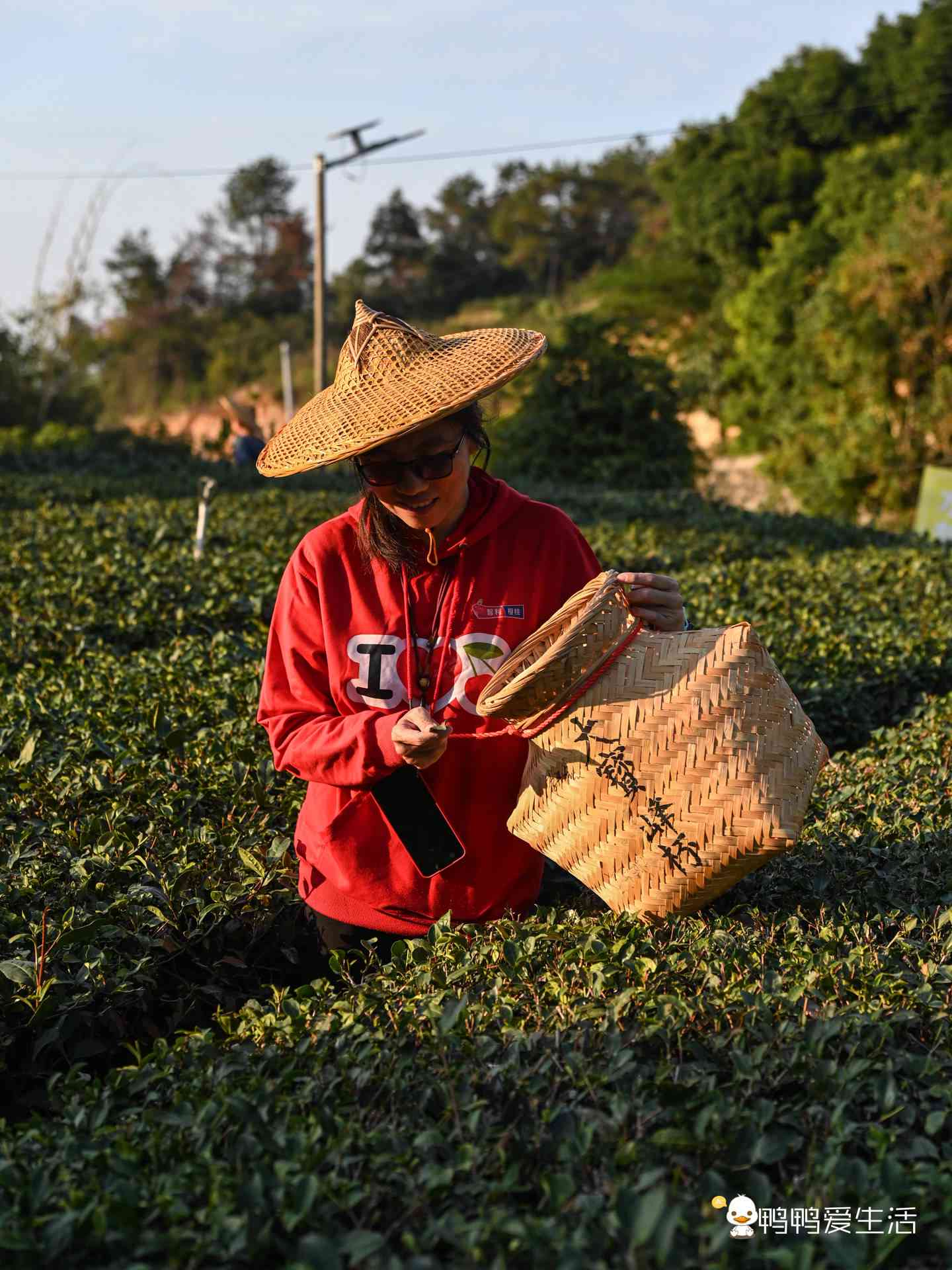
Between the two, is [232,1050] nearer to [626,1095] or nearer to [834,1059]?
[626,1095]

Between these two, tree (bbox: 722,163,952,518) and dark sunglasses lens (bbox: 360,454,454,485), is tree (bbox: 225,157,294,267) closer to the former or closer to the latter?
tree (bbox: 722,163,952,518)

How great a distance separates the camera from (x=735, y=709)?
77.8 inches

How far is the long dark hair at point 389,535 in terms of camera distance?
2.42 m

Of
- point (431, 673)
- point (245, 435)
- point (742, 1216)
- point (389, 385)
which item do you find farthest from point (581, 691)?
point (245, 435)

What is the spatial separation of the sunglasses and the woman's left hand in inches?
15.2

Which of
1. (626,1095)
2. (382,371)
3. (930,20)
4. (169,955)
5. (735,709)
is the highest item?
(930,20)

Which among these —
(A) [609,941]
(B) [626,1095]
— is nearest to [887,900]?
(A) [609,941]

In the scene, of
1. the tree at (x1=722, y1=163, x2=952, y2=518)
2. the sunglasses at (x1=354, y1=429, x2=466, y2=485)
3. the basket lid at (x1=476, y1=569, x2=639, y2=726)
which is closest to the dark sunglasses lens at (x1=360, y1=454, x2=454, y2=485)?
the sunglasses at (x1=354, y1=429, x2=466, y2=485)

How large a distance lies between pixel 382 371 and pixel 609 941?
45.6 inches

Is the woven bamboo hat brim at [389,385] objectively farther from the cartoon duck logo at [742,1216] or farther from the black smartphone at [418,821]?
the cartoon duck logo at [742,1216]

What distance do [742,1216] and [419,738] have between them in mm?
866

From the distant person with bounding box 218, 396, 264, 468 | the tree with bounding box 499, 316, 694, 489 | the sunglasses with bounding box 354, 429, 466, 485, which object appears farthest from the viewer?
the tree with bounding box 499, 316, 694, 489

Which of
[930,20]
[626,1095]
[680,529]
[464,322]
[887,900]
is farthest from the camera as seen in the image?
[464,322]

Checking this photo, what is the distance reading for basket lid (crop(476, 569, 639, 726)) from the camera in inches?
79.7
